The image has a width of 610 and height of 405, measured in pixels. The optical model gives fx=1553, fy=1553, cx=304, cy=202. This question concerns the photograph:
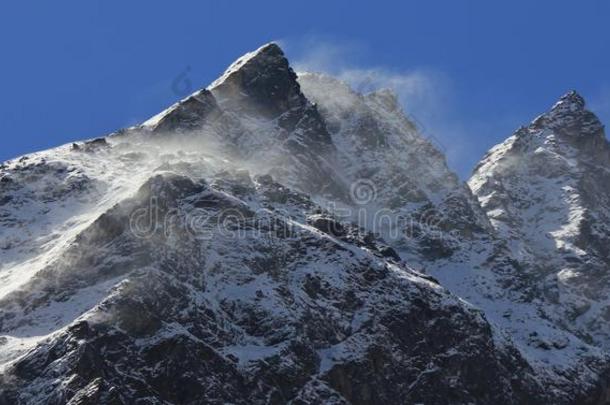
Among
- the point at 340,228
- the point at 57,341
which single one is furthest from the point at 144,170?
the point at 57,341

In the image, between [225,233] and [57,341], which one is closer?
[57,341]

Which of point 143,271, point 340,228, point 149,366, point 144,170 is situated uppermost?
point 144,170

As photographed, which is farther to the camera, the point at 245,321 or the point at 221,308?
the point at 221,308

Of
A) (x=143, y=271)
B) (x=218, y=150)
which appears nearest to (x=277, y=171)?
(x=218, y=150)

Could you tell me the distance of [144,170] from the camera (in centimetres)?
18088

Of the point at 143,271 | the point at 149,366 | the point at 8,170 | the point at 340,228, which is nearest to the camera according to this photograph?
the point at 149,366

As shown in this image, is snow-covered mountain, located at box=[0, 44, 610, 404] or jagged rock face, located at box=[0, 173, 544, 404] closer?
jagged rock face, located at box=[0, 173, 544, 404]

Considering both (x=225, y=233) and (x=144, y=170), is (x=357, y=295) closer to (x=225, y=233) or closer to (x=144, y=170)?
(x=225, y=233)

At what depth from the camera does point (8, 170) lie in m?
180

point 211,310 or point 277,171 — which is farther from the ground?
point 277,171

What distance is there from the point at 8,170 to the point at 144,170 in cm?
1570

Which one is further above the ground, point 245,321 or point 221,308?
point 221,308

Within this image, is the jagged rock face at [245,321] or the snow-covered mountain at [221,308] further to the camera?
the snow-covered mountain at [221,308]

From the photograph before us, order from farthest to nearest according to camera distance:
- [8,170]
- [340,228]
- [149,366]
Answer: [8,170], [340,228], [149,366]
